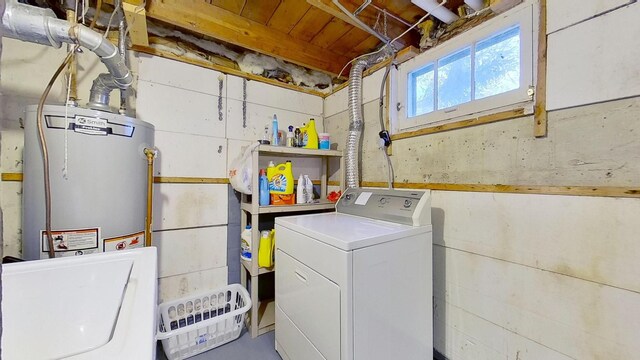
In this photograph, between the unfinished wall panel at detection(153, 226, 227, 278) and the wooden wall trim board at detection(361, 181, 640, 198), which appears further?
the unfinished wall panel at detection(153, 226, 227, 278)

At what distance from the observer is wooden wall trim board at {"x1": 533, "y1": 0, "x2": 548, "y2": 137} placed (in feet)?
3.65

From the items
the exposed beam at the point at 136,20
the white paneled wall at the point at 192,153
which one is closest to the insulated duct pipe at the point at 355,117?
the white paneled wall at the point at 192,153

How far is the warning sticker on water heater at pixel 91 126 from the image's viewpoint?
122 cm

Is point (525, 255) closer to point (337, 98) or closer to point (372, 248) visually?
point (372, 248)

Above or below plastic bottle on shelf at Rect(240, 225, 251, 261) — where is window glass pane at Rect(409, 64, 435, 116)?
above

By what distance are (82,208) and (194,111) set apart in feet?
3.04

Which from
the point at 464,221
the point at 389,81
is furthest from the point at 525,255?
the point at 389,81

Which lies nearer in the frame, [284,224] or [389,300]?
[389,300]

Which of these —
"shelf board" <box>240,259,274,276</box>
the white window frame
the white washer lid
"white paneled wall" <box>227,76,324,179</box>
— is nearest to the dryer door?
the white washer lid

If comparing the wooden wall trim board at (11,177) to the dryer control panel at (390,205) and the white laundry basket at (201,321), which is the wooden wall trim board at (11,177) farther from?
the dryer control panel at (390,205)

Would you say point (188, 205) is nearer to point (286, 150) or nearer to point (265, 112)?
point (286, 150)

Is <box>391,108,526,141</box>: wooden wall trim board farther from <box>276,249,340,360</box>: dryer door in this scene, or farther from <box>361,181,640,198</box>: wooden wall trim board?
<box>276,249,340,360</box>: dryer door

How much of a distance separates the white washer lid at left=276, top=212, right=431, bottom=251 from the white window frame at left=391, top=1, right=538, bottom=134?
67 cm

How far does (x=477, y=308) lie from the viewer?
1.31 meters
